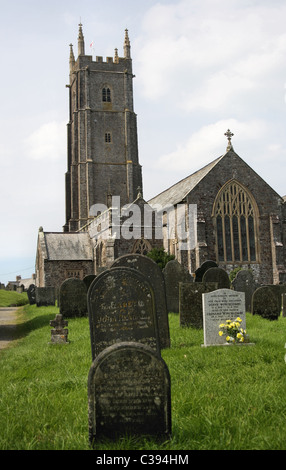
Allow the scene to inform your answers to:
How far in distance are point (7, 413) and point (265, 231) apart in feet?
85.9

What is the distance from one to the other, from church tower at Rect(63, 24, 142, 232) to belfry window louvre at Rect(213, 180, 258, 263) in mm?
20160

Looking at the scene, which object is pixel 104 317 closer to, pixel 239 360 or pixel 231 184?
pixel 239 360

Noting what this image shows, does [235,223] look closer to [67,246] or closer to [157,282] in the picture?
[67,246]

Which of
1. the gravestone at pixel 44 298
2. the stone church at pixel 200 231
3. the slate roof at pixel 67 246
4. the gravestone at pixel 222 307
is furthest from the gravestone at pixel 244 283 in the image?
the slate roof at pixel 67 246

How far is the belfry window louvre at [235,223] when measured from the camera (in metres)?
28.3

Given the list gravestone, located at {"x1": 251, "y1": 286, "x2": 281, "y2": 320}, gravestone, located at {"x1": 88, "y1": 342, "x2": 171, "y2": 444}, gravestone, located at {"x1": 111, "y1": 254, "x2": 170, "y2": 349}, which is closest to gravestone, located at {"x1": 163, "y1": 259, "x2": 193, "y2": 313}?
gravestone, located at {"x1": 251, "y1": 286, "x2": 281, "y2": 320}

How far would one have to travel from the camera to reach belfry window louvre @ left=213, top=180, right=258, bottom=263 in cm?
2831

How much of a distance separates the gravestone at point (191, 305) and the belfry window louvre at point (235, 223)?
18.2 meters

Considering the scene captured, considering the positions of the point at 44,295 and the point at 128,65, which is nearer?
the point at 44,295

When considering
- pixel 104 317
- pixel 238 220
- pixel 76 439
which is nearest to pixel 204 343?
pixel 104 317

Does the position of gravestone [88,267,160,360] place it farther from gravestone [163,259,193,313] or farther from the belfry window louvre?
the belfry window louvre

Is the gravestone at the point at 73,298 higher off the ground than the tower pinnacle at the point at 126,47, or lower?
lower

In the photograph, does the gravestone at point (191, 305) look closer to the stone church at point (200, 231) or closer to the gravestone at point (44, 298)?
the gravestone at point (44, 298)

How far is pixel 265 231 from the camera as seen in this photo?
2898cm
